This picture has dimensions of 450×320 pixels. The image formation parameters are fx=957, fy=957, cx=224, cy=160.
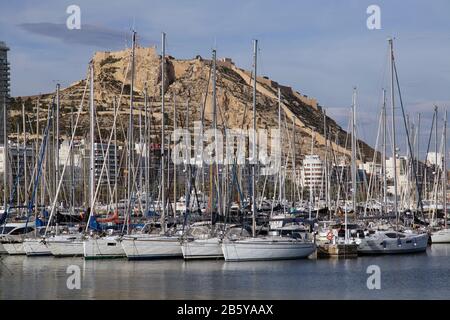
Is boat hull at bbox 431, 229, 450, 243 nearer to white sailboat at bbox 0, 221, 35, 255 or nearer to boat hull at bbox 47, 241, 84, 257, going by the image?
boat hull at bbox 47, 241, 84, 257

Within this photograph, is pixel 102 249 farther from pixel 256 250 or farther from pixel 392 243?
pixel 392 243

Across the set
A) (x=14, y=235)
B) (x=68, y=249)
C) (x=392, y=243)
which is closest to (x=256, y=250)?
(x=392, y=243)

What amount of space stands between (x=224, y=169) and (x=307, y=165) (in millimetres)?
67825

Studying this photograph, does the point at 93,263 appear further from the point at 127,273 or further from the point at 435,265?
the point at 435,265

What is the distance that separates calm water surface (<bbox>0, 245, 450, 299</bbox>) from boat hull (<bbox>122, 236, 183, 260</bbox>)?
24.6 inches

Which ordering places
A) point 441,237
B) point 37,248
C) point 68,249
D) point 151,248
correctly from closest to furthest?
point 151,248, point 68,249, point 37,248, point 441,237

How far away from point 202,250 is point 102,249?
4564 millimetres

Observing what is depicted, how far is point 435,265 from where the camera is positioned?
40.5m

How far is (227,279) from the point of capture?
34750 millimetres

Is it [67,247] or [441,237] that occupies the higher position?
[67,247]

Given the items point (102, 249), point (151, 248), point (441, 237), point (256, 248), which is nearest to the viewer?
point (256, 248)

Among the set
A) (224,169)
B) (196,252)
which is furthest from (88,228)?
(224,169)
